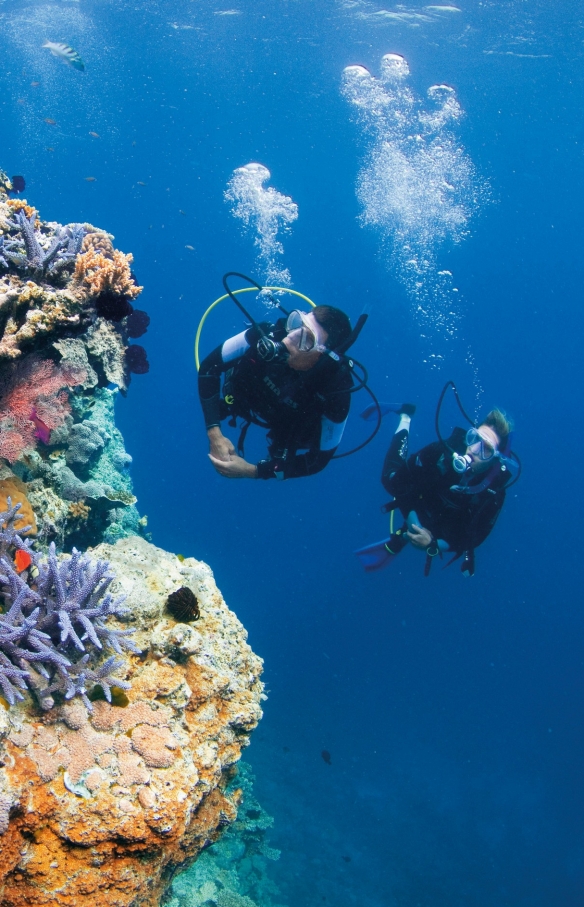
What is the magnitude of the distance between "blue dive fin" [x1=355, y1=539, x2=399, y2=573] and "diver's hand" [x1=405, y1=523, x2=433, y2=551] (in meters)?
1.20

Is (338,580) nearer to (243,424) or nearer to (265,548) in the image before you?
(265,548)

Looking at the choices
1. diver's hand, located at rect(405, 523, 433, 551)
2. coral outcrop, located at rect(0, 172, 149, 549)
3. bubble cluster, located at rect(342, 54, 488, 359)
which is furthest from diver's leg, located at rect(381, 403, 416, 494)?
bubble cluster, located at rect(342, 54, 488, 359)

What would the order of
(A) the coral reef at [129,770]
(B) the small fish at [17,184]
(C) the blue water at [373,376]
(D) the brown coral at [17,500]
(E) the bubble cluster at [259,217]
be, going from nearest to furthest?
(A) the coral reef at [129,770]
(D) the brown coral at [17,500]
(B) the small fish at [17,184]
(C) the blue water at [373,376]
(E) the bubble cluster at [259,217]

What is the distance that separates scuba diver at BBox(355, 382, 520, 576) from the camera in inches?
328

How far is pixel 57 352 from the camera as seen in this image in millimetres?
4375

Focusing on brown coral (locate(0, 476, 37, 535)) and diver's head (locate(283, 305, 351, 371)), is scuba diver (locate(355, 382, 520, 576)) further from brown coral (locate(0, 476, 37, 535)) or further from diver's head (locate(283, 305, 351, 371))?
brown coral (locate(0, 476, 37, 535))

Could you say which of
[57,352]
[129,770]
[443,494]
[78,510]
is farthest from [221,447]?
[443,494]

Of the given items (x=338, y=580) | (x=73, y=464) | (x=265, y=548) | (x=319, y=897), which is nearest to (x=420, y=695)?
(x=338, y=580)

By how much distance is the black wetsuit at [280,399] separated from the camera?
5.50 meters

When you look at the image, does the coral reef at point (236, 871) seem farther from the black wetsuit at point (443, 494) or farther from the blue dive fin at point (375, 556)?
the black wetsuit at point (443, 494)

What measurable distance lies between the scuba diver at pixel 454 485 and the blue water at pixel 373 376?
Result: 1131cm

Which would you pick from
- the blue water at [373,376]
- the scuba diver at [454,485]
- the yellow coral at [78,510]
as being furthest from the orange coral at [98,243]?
the blue water at [373,376]

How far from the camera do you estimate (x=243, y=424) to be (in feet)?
20.9

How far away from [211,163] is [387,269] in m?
19.5
